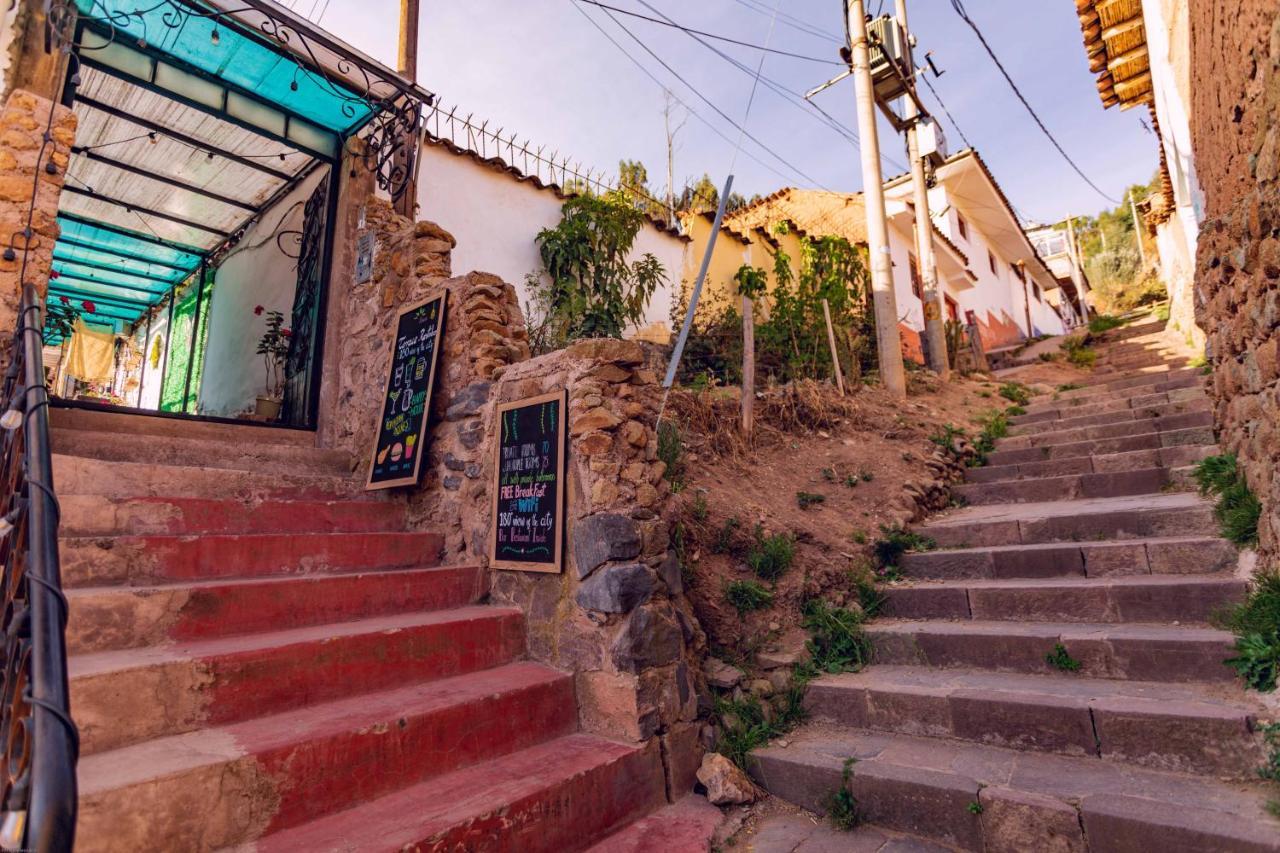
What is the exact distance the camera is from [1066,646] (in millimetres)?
A: 3154

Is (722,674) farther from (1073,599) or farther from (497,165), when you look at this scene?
(497,165)

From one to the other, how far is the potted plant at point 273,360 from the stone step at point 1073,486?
6.66 metres

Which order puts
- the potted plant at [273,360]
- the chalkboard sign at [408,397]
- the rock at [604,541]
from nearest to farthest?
1. the rock at [604,541]
2. the chalkboard sign at [408,397]
3. the potted plant at [273,360]

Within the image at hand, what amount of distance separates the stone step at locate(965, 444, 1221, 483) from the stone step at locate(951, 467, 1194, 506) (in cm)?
14

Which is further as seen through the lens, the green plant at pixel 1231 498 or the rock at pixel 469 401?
the rock at pixel 469 401

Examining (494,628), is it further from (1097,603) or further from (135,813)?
(1097,603)

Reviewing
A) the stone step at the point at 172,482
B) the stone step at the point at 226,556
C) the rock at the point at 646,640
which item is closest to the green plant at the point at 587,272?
the stone step at the point at 172,482

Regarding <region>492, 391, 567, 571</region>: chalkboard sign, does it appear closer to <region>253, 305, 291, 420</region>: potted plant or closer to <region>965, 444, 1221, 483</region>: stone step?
<region>253, 305, 291, 420</region>: potted plant

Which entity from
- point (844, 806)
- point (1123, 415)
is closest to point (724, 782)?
point (844, 806)

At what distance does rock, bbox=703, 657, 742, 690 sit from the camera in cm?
346

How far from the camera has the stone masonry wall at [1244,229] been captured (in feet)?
8.44

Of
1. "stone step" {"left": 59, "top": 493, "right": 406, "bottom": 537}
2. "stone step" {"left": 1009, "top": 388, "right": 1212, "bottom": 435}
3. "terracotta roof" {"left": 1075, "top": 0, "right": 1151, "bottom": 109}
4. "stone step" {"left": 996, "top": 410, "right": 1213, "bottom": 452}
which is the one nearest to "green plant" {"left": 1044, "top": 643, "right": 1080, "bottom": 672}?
"stone step" {"left": 996, "top": 410, "right": 1213, "bottom": 452}

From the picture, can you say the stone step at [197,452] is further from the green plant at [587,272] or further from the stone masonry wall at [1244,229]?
the stone masonry wall at [1244,229]

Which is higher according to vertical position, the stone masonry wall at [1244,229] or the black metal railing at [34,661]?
the stone masonry wall at [1244,229]
